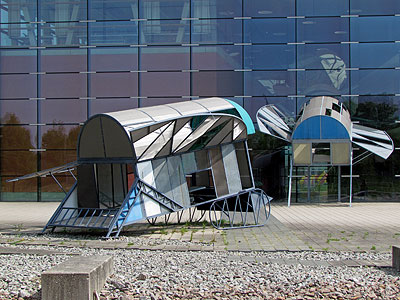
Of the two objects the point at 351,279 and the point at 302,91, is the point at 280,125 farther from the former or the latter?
the point at 351,279

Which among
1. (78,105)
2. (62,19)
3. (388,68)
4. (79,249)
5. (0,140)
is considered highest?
(62,19)

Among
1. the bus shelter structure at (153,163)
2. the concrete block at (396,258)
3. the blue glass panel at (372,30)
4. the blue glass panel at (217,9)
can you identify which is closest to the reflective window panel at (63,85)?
the blue glass panel at (217,9)

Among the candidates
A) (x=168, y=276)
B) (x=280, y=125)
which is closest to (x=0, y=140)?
(x=280, y=125)

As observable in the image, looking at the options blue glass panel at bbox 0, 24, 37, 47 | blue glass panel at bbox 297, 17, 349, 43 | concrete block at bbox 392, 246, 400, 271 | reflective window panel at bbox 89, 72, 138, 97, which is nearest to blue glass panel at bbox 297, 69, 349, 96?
blue glass panel at bbox 297, 17, 349, 43

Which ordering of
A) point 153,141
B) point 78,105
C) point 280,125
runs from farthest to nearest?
point 78,105
point 280,125
point 153,141

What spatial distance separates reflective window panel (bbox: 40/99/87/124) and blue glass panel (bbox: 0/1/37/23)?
14.2ft

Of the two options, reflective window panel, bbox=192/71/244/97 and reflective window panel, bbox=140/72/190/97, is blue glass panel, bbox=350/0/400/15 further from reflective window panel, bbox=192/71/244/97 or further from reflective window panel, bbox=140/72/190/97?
reflective window panel, bbox=140/72/190/97

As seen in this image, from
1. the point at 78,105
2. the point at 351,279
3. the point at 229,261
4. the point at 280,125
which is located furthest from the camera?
the point at 78,105

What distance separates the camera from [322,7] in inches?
1020

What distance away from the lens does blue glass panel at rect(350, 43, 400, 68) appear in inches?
1006

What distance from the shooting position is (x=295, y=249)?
10.9 m

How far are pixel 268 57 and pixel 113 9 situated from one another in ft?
26.2

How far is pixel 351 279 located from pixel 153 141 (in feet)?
21.7

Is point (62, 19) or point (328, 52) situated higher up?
point (62, 19)
